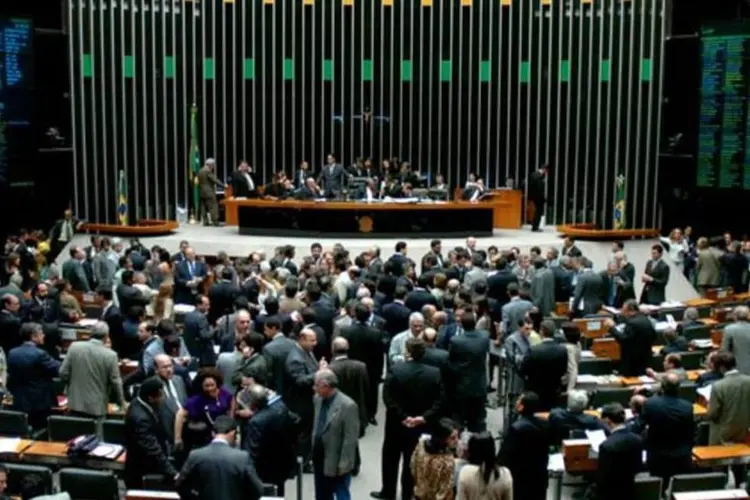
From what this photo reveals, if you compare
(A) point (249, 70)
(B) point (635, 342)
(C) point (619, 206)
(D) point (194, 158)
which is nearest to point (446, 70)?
(A) point (249, 70)

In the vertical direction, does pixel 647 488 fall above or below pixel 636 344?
below

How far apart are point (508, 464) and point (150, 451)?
247 centimetres

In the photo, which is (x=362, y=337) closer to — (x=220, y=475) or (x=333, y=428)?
(x=333, y=428)

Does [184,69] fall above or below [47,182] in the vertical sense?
above

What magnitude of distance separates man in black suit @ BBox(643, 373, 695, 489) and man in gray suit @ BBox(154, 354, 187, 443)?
3.54 m

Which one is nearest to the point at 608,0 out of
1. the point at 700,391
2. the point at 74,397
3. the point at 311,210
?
the point at 311,210

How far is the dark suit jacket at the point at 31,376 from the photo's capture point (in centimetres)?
971

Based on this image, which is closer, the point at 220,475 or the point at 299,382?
the point at 220,475

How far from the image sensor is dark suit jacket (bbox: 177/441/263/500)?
23.2ft

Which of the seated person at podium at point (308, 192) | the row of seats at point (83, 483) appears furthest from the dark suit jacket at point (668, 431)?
the seated person at podium at point (308, 192)

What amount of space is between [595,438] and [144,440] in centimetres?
335

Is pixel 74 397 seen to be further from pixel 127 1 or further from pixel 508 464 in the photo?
pixel 127 1

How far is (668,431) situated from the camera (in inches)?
344

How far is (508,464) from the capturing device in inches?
318
